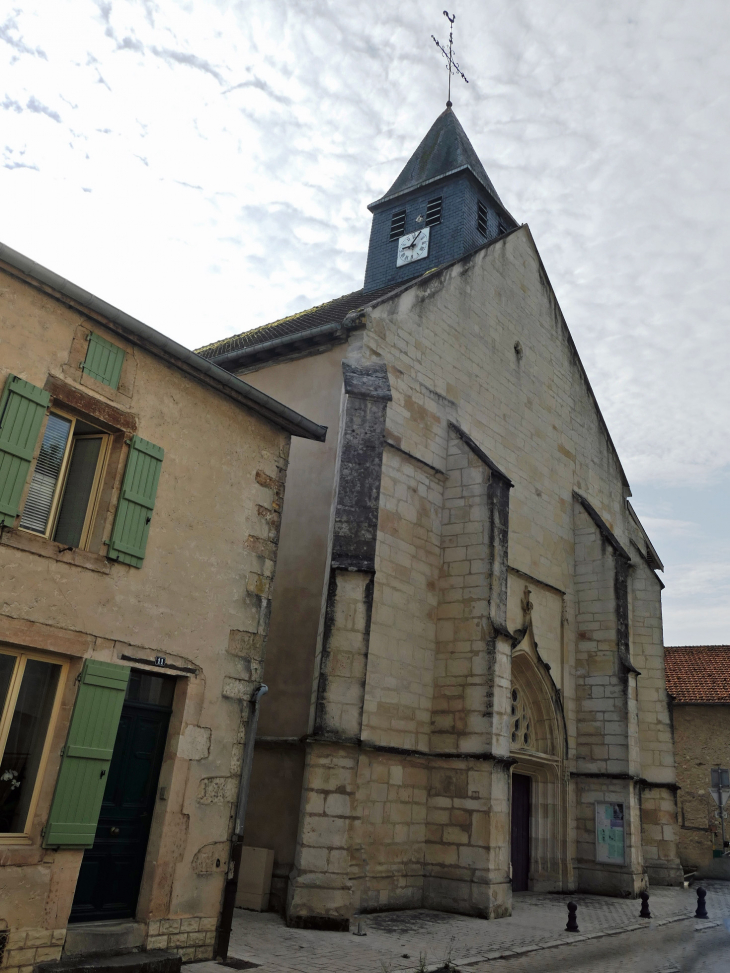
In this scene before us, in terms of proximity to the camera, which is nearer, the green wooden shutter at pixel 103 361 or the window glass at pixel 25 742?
the window glass at pixel 25 742

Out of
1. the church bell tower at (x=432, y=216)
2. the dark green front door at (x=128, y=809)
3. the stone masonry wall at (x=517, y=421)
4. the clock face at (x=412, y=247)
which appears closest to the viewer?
the dark green front door at (x=128, y=809)

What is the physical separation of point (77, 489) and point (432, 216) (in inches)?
566

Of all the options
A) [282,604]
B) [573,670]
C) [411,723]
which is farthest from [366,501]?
[573,670]

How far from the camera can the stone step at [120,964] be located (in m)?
5.36

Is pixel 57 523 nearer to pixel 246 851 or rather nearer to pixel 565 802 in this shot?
pixel 246 851

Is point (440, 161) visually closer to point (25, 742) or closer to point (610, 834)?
point (610, 834)

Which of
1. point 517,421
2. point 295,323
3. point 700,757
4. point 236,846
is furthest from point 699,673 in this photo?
point 236,846

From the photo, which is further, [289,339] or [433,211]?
[433,211]

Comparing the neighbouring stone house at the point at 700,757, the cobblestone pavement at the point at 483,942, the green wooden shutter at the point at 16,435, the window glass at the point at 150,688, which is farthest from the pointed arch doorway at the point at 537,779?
the green wooden shutter at the point at 16,435

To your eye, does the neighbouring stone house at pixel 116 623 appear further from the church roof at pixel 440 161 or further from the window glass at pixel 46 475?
the church roof at pixel 440 161

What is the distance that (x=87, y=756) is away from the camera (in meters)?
5.86

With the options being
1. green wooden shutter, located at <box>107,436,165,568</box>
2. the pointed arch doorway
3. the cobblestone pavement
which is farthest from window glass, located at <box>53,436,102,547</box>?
the pointed arch doorway

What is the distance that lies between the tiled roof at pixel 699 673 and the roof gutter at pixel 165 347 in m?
16.4

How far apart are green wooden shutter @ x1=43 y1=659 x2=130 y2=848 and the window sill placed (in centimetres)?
73
